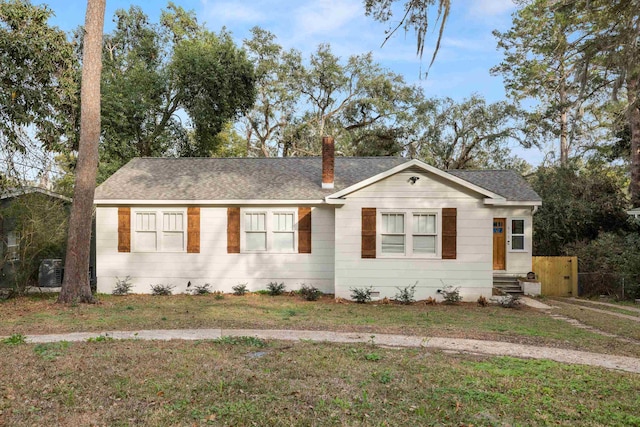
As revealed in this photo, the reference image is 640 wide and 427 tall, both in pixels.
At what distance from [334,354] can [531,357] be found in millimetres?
3064

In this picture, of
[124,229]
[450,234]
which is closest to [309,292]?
[450,234]

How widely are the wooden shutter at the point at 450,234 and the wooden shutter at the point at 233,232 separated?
21.5 ft

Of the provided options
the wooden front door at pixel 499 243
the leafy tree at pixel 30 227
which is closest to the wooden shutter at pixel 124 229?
the leafy tree at pixel 30 227

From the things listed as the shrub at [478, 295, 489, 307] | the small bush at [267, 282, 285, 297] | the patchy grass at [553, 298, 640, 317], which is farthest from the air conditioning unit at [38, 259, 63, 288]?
the patchy grass at [553, 298, 640, 317]

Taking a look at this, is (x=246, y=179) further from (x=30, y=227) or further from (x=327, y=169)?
(x=30, y=227)

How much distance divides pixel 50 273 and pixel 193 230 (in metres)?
5.48

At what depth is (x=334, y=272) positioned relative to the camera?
1428 cm

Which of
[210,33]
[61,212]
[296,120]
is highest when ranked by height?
[210,33]

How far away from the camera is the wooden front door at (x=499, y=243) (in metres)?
16.6

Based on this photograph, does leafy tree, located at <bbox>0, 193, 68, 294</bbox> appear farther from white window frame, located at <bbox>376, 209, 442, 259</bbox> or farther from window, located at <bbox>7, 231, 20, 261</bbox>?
white window frame, located at <bbox>376, 209, 442, 259</bbox>

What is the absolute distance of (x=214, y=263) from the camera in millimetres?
14898

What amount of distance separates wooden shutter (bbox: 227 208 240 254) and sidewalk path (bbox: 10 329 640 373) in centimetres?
632

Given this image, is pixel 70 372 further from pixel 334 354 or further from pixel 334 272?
pixel 334 272

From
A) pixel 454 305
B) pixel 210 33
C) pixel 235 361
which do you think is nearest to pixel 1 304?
pixel 235 361
